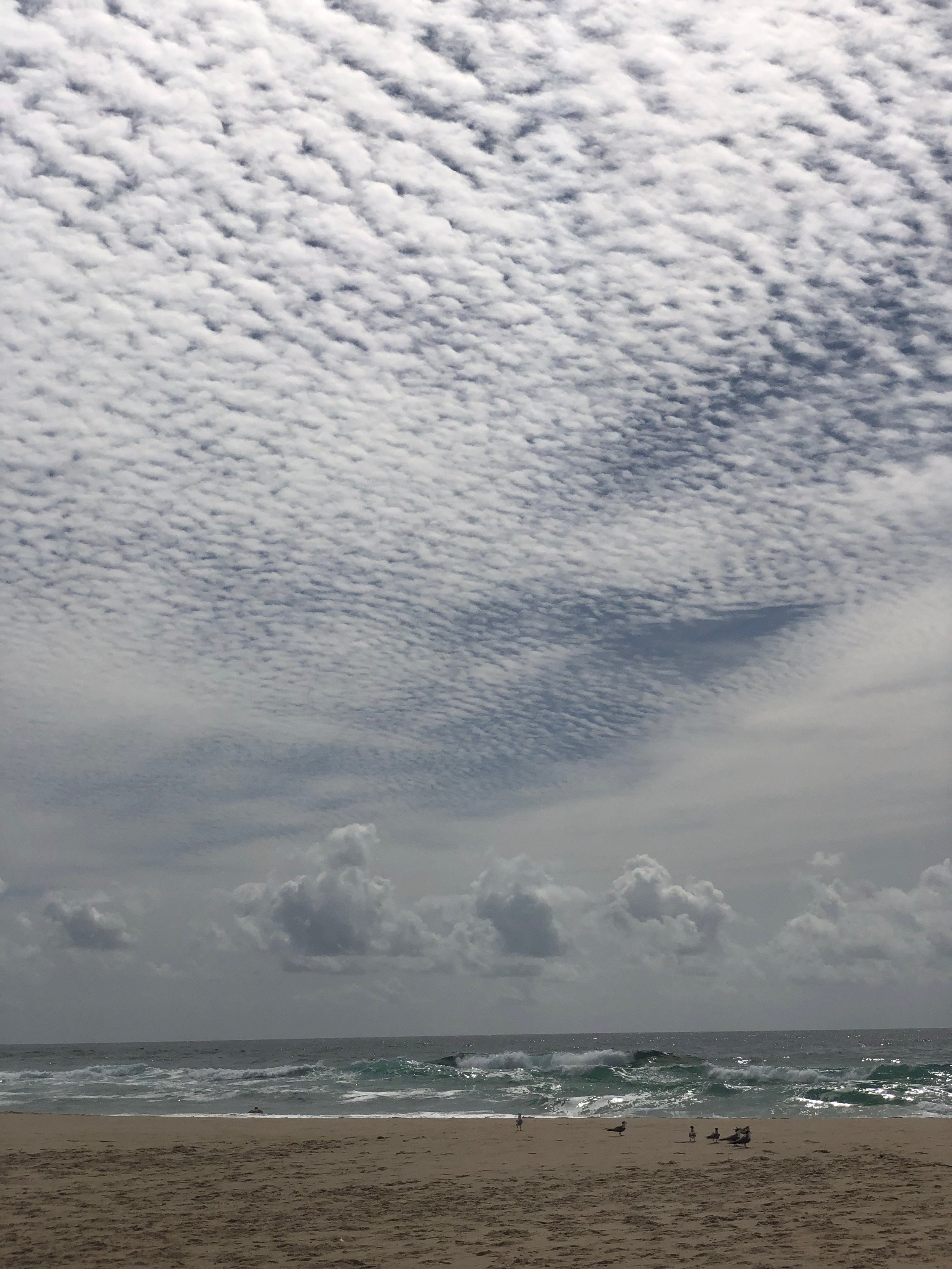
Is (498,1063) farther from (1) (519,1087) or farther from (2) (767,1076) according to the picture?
(2) (767,1076)

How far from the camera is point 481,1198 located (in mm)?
15148

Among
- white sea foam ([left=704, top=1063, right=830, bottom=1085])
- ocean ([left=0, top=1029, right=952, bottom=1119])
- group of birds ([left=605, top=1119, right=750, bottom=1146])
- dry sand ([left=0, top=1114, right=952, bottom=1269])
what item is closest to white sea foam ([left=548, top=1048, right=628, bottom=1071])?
ocean ([left=0, top=1029, right=952, bottom=1119])

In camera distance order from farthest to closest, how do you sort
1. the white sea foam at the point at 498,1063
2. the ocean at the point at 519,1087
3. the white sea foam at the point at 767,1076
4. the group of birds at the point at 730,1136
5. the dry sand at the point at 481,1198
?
the white sea foam at the point at 498,1063 → the white sea foam at the point at 767,1076 → the ocean at the point at 519,1087 → the group of birds at the point at 730,1136 → the dry sand at the point at 481,1198

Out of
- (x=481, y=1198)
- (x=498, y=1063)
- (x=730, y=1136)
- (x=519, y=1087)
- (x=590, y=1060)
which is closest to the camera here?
(x=481, y=1198)

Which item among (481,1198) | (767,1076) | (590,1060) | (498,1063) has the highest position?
(481,1198)

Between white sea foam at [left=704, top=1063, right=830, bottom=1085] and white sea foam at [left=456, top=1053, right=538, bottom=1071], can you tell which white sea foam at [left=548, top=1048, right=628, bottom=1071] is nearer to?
white sea foam at [left=456, top=1053, right=538, bottom=1071]

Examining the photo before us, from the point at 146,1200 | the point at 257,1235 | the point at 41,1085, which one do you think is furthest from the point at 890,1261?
the point at 41,1085

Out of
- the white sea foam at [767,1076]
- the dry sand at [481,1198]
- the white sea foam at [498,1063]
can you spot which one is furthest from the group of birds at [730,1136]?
the white sea foam at [498,1063]

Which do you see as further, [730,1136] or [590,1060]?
[590,1060]

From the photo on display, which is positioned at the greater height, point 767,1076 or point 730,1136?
point 730,1136

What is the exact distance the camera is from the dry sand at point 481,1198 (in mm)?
11391

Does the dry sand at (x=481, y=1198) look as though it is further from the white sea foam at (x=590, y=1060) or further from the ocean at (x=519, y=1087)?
the white sea foam at (x=590, y=1060)

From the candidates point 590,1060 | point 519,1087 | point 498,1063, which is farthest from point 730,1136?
point 498,1063

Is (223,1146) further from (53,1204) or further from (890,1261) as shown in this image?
(890,1261)
